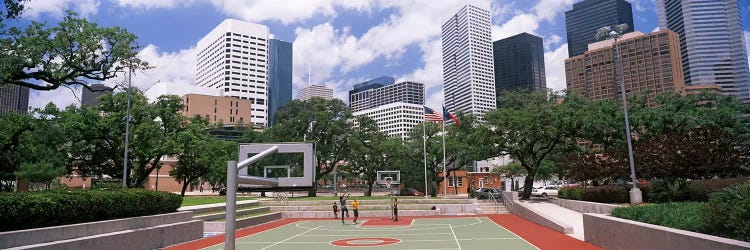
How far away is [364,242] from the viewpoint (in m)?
20.7

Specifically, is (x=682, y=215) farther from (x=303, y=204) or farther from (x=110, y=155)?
(x=110, y=155)

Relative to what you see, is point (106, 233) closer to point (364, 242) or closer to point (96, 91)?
point (96, 91)

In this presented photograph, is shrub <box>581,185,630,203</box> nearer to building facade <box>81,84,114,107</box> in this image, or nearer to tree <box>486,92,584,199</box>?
tree <box>486,92,584,199</box>

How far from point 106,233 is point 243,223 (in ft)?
38.6

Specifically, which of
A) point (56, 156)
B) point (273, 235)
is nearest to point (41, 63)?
point (273, 235)

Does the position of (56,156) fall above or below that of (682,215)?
above

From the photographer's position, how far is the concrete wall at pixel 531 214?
2224cm

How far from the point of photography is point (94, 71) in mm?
21656

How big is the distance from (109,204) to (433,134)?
150ft

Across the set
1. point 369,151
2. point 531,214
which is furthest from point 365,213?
point 369,151

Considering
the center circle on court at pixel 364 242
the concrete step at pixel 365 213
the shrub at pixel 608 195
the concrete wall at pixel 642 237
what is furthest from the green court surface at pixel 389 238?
the concrete step at pixel 365 213

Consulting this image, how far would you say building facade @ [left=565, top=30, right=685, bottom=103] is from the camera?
6244 cm

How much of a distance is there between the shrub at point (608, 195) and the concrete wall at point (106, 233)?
2370 centimetres

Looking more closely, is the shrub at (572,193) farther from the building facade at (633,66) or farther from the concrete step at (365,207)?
the building facade at (633,66)
